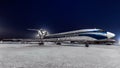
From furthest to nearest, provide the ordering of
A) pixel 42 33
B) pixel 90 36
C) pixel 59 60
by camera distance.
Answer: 1. pixel 42 33
2. pixel 90 36
3. pixel 59 60

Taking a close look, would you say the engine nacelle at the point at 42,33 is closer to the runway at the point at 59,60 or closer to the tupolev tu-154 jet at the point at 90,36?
the tupolev tu-154 jet at the point at 90,36

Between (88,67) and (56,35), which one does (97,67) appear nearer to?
(88,67)

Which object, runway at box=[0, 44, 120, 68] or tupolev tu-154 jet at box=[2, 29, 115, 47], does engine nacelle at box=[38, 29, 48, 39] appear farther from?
runway at box=[0, 44, 120, 68]

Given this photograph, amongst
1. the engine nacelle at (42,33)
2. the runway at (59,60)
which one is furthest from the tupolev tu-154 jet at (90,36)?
the runway at (59,60)

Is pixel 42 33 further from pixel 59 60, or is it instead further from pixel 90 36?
pixel 59 60

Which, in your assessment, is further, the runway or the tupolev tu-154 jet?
the tupolev tu-154 jet

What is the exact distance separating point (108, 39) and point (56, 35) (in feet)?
84.5

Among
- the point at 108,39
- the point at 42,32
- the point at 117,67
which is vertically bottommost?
the point at 117,67

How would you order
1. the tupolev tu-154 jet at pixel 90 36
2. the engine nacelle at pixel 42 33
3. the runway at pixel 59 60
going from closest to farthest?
the runway at pixel 59 60, the tupolev tu-154 jet at pixel 90 36, the engine nacelle at pixel 42 33

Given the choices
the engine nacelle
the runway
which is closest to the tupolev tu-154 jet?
the engine nacelle

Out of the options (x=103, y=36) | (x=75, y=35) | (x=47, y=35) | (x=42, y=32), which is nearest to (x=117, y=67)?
(x=103, y=36)

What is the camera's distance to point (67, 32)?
262 feet

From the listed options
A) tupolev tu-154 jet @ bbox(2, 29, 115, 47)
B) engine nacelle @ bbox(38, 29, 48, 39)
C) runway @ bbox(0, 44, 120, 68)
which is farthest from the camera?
engine nacelle @ bbox(38, 29, 48, 39)

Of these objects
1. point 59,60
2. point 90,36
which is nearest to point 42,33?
point 90,36
